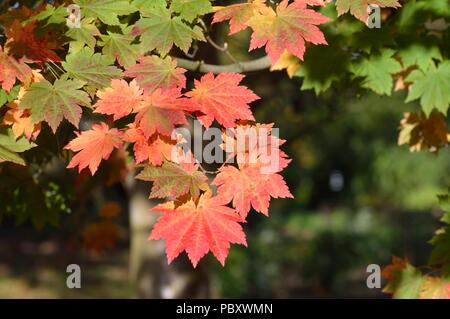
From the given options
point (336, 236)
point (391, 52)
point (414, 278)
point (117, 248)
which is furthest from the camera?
point (117, 248)

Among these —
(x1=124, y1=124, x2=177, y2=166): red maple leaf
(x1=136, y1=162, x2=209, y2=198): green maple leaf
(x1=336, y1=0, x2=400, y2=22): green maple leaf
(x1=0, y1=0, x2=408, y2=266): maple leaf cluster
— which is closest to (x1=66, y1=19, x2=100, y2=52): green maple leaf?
(x1=0, y1=0, x2=408, y2=266): maple leaf cluster

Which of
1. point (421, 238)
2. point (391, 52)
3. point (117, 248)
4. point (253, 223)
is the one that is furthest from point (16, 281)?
point (391, 52)

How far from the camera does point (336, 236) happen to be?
10.2 meters

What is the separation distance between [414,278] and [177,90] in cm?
179

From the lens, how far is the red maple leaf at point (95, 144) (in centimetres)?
238

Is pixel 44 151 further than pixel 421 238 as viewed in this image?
No

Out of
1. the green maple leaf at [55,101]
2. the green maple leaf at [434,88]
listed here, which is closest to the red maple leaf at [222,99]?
the green maple leaf at [55,101]

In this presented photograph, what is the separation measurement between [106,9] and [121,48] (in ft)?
0.52

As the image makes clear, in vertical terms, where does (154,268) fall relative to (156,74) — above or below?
below

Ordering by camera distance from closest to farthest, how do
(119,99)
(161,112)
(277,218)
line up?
(161,112)
(119,99)
(277,218)

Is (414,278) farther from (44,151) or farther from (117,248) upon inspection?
(117,248)

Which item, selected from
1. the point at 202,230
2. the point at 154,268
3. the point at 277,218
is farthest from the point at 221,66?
the point at 277,218

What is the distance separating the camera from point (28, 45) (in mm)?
2463

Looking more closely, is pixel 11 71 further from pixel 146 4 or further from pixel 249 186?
pixel 249 186
